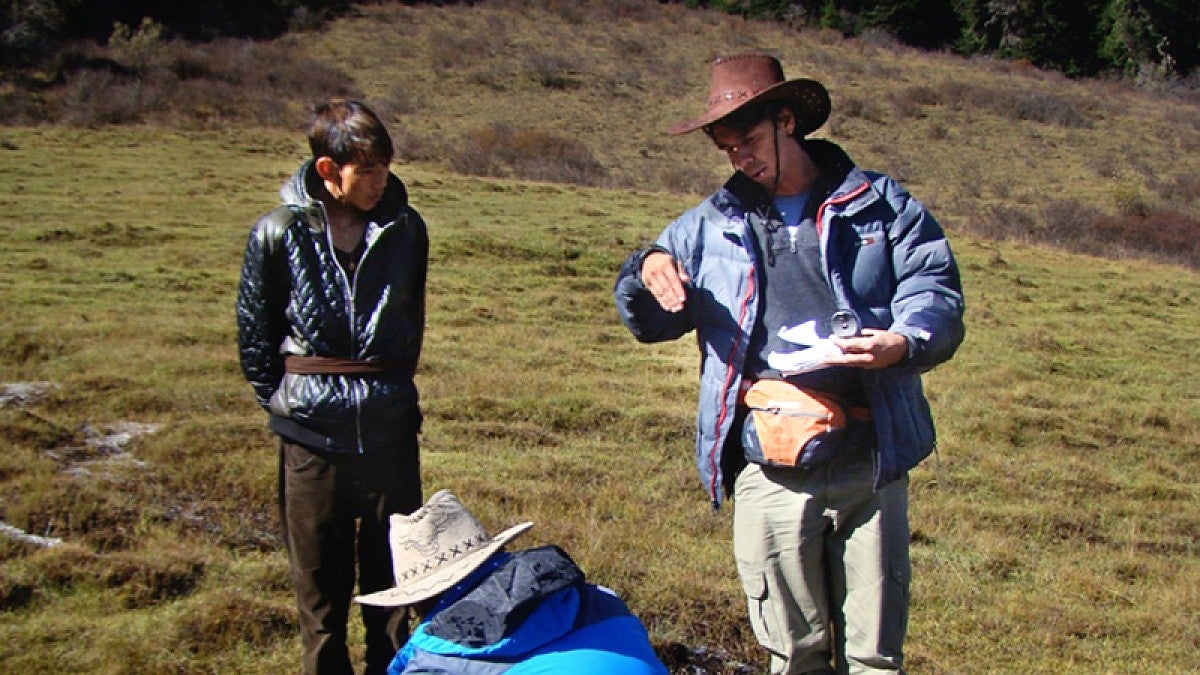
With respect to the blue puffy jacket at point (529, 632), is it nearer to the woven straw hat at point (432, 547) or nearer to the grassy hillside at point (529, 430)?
the woven straw hat at point (432, 547)

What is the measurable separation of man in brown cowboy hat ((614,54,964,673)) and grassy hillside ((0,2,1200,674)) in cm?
139

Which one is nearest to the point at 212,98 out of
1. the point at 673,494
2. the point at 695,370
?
the point at 695,370

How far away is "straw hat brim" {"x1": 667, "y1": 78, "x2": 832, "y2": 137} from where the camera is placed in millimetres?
2721

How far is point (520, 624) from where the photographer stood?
2.01 metres

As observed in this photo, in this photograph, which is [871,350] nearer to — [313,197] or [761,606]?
[761,606]

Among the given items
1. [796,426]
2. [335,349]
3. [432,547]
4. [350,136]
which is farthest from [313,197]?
[796,426]

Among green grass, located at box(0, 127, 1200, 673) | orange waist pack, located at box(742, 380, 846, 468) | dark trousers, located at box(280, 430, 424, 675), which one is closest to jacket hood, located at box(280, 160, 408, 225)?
dark trousers, located at box(280, 430, 424, 675)

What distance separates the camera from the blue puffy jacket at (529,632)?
1.99 meters

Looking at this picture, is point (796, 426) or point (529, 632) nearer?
point (529, 632)

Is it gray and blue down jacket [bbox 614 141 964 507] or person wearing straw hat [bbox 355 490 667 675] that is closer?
person wearing straw hat [bbox 355 490 667 675]

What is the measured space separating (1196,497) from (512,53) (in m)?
27.0

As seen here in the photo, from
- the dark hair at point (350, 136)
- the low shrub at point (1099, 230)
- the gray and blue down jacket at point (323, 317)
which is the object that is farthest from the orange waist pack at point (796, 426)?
the low shrub at point (1099, 230)

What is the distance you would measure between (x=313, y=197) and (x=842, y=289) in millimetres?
1384

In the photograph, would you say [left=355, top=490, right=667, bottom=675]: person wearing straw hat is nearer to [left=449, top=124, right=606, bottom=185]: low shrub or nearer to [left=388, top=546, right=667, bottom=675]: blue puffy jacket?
[left=388, top=546, right=667, bottom=675]: blue puffy jacket
